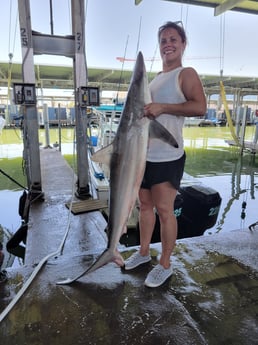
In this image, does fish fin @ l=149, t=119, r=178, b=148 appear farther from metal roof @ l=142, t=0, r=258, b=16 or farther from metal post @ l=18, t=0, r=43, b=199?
metal roof @ l=142, t=0, r=258, b=16

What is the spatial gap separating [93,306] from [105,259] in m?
0.27

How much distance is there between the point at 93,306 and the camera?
1609mm

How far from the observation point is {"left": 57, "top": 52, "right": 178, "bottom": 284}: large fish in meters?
1.53

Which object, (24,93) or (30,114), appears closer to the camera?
(24,93)

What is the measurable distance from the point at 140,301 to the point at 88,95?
276cm

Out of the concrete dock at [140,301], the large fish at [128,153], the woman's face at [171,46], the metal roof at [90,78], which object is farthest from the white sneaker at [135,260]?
the metal roof at [90,78]

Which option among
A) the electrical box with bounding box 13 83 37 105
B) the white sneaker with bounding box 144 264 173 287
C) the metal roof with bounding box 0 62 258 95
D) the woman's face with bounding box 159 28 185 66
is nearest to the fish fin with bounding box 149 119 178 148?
the woman's face with bounding box 159 28 185 66

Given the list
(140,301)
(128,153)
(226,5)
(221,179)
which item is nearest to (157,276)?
(140,301)

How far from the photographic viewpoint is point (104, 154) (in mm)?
1638

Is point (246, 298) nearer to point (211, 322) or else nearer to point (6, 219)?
point (211, 322)

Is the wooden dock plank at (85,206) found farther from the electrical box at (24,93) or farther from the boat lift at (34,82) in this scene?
the electrical box at (24,93)

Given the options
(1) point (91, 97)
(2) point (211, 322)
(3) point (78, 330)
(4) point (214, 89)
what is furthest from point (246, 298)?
(4) point (214, 89)

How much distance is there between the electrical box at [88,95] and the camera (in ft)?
11.9

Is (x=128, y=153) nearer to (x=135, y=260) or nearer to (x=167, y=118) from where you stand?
(x=167, y=118)
